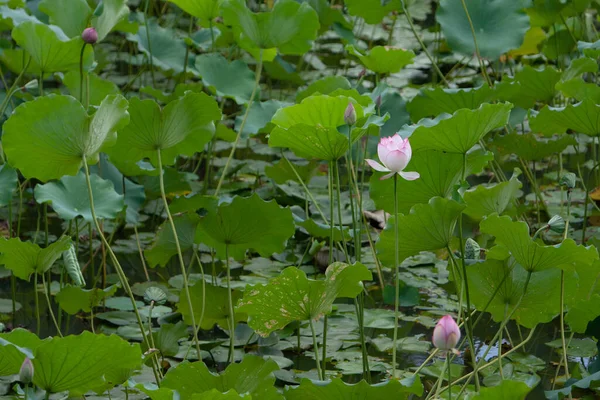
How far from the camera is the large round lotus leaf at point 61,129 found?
4.82 feet

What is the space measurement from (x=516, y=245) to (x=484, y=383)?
411mm

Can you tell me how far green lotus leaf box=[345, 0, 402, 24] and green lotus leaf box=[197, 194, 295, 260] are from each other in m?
1.22

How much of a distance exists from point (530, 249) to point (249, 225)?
0.57 meters

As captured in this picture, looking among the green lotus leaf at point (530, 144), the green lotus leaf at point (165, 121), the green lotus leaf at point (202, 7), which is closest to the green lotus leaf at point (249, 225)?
the green lotus leaf at point (165, 121)

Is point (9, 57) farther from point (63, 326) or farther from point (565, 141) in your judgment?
point (565, 141)

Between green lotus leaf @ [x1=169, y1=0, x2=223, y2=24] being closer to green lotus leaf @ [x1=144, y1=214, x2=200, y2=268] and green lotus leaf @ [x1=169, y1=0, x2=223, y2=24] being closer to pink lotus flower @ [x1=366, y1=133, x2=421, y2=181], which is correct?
green lotus leaf @ [x1=144, y1=214, x2=200, y2=268]

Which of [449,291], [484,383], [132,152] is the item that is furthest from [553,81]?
[132,152]

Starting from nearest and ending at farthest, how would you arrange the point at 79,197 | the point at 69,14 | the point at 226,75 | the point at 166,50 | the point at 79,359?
the point at 79,359
the point at 79,197
the point at 69,14
the point at 226,75
the point at 166,50

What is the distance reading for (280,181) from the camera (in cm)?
227

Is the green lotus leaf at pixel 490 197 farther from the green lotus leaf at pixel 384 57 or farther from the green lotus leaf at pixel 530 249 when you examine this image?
the green lotus leaf at pixel 384 57

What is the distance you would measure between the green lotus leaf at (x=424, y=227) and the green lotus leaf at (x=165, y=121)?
0.43 meters

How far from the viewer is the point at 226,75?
7.55 feet

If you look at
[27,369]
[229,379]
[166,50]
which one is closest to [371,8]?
[166,50]

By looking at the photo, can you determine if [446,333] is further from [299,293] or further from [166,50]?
[166,50]
